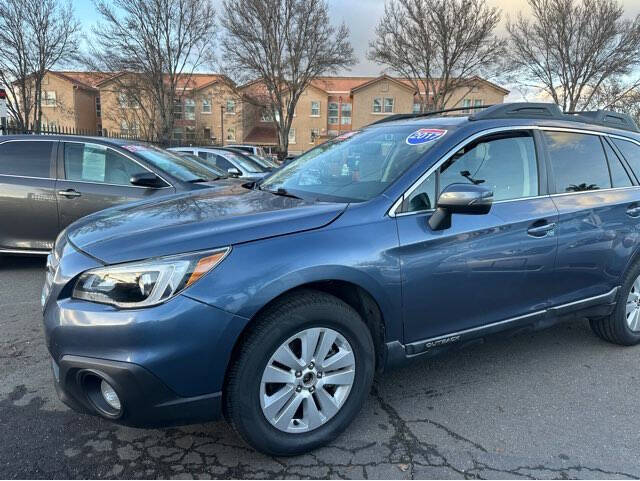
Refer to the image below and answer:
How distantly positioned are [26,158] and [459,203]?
5.37 m

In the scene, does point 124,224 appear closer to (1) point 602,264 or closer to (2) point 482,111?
(2) point 482,111

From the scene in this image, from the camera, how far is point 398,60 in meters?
27.3

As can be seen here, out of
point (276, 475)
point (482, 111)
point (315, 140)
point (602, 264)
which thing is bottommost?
point (276, 475)

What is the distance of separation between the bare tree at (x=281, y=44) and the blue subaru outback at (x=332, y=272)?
27.6 meters

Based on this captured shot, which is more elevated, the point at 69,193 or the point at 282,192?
the point at 282,192

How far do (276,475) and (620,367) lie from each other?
2750 millimetres

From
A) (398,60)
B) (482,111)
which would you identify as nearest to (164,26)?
(398,60)

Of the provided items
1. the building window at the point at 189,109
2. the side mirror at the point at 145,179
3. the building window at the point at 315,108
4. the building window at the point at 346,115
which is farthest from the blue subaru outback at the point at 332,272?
the building window at the point at 346,115

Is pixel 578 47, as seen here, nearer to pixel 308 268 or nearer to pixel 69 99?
pixel 308 268

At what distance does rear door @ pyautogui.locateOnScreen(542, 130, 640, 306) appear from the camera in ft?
10.5

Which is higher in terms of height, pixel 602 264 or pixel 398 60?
pixel 398 60

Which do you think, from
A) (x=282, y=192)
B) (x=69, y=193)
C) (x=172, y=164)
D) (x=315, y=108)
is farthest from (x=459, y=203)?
(x=315, y=108)

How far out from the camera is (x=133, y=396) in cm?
200

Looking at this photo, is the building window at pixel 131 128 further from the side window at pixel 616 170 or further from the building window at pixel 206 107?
the side window at pixel 616 170
